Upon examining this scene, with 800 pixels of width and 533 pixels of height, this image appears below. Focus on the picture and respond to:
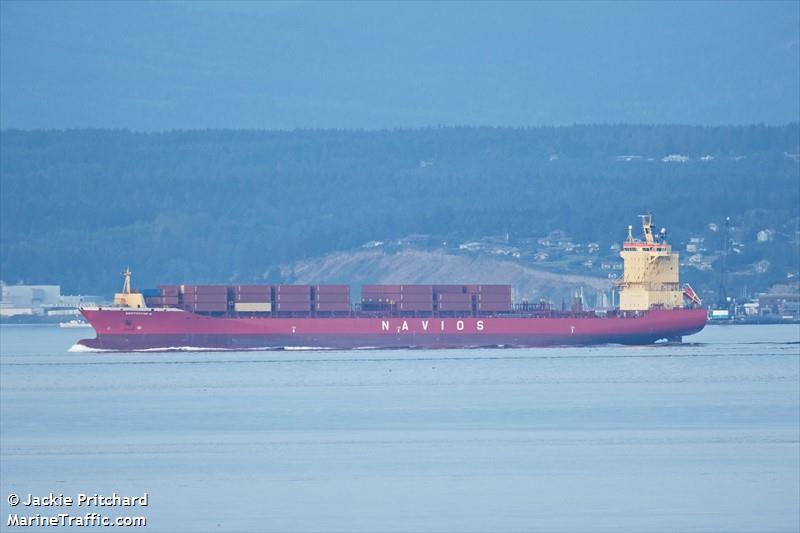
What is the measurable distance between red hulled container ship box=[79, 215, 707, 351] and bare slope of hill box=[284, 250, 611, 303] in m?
63.2

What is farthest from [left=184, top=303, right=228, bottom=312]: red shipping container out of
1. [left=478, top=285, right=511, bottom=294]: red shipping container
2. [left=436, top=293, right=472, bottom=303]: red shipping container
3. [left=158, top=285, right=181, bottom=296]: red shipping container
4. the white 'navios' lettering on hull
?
[left=478, top=285, right=511, bottom=294]: red shipping container

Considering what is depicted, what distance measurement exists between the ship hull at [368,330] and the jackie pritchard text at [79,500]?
39.8 meters

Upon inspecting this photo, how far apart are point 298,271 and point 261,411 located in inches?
5092

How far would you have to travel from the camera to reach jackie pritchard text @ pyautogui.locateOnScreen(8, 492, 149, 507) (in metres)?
30.0

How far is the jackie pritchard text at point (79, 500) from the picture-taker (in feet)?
98.4

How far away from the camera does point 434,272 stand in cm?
15875

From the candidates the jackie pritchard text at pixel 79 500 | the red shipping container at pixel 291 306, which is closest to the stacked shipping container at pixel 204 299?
the red shipping container at pixel 291 306

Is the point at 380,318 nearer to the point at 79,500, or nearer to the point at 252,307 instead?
the point at 252,307

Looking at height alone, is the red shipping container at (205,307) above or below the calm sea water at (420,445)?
above

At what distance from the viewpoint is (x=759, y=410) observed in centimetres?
4462

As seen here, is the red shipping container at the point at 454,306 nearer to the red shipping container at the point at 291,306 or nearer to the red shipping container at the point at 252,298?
the red shipping container at the point at 291,306

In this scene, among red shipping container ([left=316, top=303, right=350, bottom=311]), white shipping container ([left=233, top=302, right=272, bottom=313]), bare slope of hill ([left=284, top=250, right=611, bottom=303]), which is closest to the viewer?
white shipping container ([left=233, top=302, right=272, bottom=313])

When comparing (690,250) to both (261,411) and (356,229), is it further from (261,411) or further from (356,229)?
(261,411)

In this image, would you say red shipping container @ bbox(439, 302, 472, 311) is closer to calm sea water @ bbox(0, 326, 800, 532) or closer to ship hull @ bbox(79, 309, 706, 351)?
ship hull @ bbox(79, 309, 706, 351)
